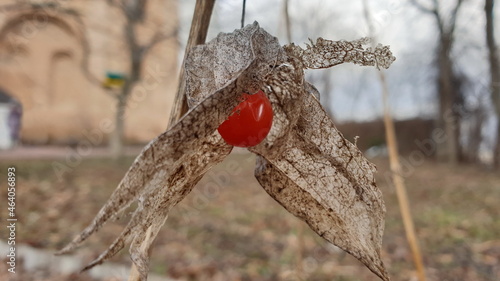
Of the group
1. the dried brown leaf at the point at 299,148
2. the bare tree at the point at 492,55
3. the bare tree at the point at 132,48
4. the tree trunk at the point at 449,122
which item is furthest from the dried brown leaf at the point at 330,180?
the tree trunk at the point at 449,122

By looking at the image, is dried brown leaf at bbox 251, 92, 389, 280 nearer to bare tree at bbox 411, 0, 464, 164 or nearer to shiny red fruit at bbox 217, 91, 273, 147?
shiny red fruit at bbox 217, 91, 273, 147

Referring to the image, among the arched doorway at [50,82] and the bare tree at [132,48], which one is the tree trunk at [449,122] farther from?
the arched doorway at [50,82]

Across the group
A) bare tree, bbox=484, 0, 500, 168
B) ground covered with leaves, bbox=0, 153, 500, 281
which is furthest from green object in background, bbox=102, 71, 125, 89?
bare tree, bbox=484, 0, 500, 168

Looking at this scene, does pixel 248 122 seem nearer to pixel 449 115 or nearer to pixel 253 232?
pixel 253 232

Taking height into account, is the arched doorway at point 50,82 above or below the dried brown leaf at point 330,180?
above

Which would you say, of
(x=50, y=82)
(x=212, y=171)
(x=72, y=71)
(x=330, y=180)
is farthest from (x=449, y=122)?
(x=50, y=82)

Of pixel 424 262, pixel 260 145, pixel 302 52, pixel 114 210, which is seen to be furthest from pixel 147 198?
pixel 424 262
